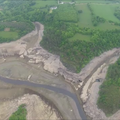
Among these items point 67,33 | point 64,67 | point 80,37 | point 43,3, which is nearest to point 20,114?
point 64,67

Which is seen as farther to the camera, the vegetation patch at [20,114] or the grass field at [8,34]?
the grass field at [8,34]

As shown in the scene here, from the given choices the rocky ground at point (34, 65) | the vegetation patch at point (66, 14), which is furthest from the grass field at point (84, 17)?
the rocky ground at point (34, 65)

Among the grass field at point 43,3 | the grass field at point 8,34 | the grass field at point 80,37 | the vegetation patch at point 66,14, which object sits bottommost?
the grass field at point 8,34

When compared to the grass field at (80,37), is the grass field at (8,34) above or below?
below

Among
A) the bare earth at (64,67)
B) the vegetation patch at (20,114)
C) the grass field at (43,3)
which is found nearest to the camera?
the vegetation patch at (20,114)

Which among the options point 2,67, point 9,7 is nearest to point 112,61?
point 2,67

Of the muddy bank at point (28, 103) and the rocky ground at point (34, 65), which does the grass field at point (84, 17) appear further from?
the muddy bank at point (28, 103)

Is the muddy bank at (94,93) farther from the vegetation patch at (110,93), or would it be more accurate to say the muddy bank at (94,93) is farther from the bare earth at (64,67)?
the vegetation patch at (110,93)

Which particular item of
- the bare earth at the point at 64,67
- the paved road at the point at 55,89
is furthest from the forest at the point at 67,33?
the paved road at the point at 55,89

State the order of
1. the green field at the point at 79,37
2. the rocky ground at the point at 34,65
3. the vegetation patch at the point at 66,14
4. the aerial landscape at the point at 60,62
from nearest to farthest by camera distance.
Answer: the aerial landscape at the point at 60,62 → the rocky ground at the point at 34,65 → the green field at the point at 79,37 → the vegetation patch at the point at 66,14

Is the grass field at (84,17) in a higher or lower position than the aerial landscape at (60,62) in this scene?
higher
